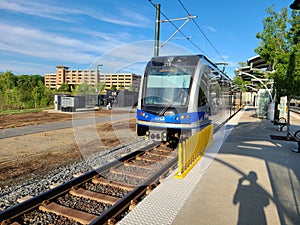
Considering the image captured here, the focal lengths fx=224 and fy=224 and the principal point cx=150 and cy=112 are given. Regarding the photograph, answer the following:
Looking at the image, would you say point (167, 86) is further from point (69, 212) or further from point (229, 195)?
point (69, 212)

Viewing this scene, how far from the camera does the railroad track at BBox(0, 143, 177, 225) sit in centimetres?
370

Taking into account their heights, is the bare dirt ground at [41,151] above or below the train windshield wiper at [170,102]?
below

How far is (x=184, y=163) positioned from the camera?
18.9 ft

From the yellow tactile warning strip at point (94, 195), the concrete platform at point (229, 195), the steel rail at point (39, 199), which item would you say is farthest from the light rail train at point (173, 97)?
the yellow tactile warning strip at point (94, 195)

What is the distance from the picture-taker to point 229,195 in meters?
4.55

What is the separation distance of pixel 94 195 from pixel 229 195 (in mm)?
2726

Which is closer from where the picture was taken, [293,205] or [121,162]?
[293,205]

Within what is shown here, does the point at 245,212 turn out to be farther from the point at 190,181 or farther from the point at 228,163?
the point at 228,163

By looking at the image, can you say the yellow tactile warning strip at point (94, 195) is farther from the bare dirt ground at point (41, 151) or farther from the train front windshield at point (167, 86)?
the train front windshield at point (167, 86)

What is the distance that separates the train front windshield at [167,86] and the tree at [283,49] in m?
5.67

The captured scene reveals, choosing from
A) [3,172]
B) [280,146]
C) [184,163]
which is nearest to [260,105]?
[280,146]

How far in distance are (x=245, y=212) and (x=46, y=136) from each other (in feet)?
33.4

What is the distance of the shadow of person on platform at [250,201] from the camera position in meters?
3.69

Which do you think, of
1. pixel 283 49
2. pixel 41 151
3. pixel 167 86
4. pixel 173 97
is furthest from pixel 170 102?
pixel 283 49
